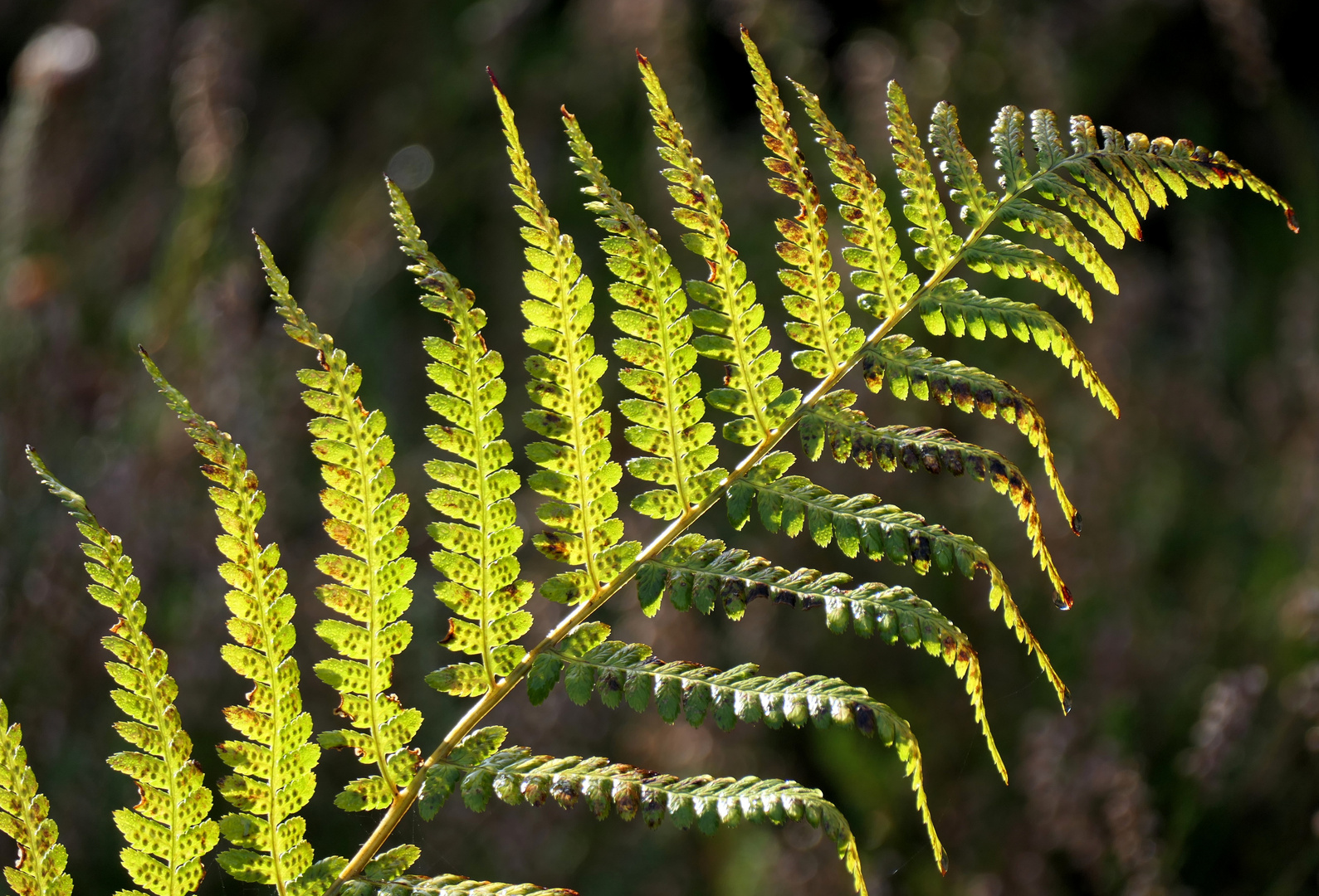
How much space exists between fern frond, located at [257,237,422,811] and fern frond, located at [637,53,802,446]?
29cm

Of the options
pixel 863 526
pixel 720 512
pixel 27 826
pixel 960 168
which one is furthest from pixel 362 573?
pixel 720 512

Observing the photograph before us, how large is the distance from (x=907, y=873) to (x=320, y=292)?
1.98m

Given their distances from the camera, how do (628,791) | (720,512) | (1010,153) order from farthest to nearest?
(720,512), (1010,153), (628,791)

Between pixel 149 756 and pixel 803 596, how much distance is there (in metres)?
0.55

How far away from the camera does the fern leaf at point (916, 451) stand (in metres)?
0.85

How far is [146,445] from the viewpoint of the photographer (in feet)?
8.18

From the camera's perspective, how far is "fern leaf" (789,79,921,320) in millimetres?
921

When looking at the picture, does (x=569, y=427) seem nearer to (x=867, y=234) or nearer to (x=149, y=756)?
(x=867, y=234)

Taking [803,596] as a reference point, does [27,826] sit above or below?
below

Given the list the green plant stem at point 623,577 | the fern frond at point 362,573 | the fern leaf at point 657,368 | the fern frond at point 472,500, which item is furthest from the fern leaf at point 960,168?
the fern frond at point 362,573

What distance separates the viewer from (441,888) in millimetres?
825

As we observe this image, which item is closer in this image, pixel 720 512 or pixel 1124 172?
pixel 1124 172

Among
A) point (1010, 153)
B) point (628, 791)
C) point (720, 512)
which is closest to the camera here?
point (628, 791)

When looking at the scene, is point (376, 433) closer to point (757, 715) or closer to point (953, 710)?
point (757, 715)
